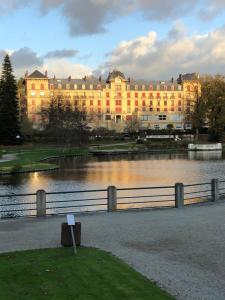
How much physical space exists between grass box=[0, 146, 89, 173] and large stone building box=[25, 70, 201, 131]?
78674 mm

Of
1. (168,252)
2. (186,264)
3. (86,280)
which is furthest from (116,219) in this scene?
(86,280)

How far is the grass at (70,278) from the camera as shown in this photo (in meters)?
9.34

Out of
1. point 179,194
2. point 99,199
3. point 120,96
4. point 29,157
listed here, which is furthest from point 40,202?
point 120,96

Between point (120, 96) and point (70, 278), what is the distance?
588ft

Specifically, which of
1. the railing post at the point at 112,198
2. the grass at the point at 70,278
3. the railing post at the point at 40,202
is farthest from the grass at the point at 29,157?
the grass at the point at 70,278

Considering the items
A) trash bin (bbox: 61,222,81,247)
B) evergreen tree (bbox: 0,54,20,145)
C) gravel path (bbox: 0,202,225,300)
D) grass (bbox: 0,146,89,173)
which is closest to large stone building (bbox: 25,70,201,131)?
evergreen tree (bbox: 0,54,20,145)

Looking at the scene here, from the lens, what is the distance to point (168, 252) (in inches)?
531

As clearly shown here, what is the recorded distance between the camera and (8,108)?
10444cm

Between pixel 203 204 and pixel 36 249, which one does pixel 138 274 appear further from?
pixel 203 204

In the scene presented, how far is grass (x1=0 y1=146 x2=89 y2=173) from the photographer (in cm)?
5758

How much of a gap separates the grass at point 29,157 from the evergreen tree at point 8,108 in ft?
11.6

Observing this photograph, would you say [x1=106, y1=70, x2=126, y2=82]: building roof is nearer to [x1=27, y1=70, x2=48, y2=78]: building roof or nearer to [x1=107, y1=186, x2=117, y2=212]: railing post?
[x1=27, y1=70, x2=48, y2=78]: building roof

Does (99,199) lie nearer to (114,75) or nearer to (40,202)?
(40,202)

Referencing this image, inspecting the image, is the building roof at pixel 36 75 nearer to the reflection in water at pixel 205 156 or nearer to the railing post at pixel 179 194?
the reflection in water at pixel 205 156
